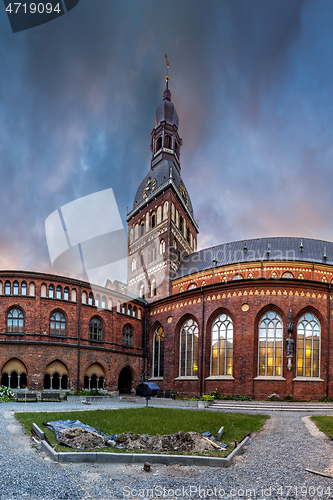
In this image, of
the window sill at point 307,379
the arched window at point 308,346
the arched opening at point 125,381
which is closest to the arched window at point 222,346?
the window sill at point 307,379

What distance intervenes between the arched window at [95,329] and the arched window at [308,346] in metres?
17.3

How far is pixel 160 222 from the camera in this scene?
48031mm

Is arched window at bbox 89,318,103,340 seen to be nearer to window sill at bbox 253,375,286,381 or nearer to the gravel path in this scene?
window sill at bbox 253,375,286,381

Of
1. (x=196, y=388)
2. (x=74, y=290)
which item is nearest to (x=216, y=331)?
(x=196, y=388)

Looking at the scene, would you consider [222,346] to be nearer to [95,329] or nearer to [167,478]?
[95,329]

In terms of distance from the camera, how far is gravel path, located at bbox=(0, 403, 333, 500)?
7.08 metres

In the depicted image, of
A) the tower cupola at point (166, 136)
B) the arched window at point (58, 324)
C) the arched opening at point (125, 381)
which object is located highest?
the tower cupola at point (166, 136)

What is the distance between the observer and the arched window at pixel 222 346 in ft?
94.2

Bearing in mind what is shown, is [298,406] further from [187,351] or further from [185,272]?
[185,272]

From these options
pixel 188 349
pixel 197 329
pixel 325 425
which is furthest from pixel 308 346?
pixel 325 425

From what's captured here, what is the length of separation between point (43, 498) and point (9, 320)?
987 inches

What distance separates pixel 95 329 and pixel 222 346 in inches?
462

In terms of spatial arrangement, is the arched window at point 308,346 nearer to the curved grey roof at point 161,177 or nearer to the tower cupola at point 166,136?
the curved grey roof at point 161,177

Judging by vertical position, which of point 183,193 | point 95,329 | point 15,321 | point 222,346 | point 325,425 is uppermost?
point 183,193
